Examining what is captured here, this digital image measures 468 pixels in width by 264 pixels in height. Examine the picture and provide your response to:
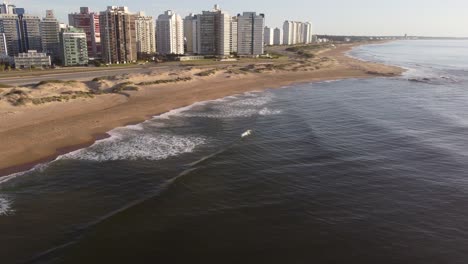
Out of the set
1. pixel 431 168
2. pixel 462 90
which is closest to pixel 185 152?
pixel 431 168

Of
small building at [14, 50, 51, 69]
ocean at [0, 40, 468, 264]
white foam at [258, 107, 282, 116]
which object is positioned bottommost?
ocean at [0, 40, 468, 264]

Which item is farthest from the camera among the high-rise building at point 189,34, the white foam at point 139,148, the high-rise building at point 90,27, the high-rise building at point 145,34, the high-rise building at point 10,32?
the high-rise building at point 189,34

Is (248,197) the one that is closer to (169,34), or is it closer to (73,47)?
(73,47)

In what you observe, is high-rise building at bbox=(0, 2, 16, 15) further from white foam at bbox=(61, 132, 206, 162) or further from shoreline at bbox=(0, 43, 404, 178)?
white foam at bbox=(61, 132, 206, 162)

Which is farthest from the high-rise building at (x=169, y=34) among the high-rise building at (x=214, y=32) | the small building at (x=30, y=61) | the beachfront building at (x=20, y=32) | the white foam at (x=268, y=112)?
the white foam at (x=268, y=112)

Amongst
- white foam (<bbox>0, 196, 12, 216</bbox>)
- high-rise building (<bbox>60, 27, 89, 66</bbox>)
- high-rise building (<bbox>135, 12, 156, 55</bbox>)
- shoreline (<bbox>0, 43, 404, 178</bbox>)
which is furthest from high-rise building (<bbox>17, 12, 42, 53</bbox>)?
white foam (<bbox>0, 196, 12, 216</bbox>)

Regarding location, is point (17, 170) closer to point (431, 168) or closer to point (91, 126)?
point (91, 126)

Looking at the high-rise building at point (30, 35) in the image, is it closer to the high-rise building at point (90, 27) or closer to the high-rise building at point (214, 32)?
the high-rise building at point (90, 27)
